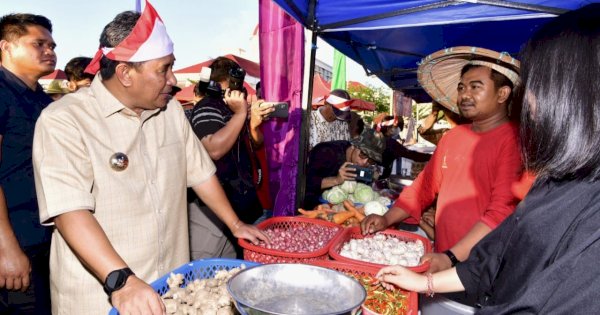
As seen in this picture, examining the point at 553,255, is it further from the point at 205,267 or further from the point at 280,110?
the point at 280,110

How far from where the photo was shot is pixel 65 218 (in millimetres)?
1404

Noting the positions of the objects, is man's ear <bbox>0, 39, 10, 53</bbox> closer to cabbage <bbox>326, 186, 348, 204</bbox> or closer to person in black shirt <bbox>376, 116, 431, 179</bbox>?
cabbage <bbox>326, 186, 348, 204</bbox>

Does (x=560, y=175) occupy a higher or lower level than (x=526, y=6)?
lower

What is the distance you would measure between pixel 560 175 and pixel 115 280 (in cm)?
142

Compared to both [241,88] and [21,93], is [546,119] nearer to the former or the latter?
[241,88]

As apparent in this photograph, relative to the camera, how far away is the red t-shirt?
2043mm

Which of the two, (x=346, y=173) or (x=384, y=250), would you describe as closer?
(x=384, y=250)

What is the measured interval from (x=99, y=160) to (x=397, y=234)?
1746mm

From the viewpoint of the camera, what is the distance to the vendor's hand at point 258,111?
Result: 119 inches

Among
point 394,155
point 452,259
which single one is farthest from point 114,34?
point 394,155

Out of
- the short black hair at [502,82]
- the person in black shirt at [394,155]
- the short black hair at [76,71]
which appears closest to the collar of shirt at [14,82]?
the short black hair at [76,71]

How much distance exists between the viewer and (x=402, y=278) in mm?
1646

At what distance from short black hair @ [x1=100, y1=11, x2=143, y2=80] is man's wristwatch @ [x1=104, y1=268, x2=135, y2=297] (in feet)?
2.91

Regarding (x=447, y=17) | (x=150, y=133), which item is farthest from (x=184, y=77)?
(x=150, y=133)
